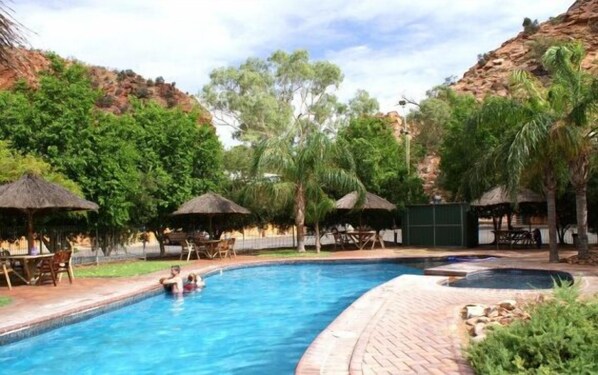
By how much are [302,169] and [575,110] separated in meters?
9.75

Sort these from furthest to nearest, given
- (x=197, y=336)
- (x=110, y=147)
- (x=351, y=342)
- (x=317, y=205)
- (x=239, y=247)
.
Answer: (x=239, y=247) < (x=317, y=205) < (x=110, y=147) < (x=197, y=336) < (x=351, y=342)

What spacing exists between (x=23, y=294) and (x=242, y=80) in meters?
34.8

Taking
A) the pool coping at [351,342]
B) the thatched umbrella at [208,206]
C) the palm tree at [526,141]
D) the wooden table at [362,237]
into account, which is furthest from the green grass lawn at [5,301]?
the wooden table at [362,237]

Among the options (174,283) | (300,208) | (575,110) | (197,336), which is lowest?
(197,336)

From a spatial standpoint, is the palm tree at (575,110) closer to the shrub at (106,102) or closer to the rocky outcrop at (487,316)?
the rocky outcrop at (487,316)

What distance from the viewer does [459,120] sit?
23.6 m

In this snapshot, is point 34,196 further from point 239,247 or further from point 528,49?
point 528,49

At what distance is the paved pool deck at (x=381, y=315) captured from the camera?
5.16 metres

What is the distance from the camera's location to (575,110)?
12852 mm

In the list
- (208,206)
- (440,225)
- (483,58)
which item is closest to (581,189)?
(440,225)

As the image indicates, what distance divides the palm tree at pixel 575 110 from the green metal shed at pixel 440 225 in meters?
8.01

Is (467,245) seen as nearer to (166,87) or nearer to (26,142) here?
(26,142)

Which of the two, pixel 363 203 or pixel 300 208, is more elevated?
pixel 363 203

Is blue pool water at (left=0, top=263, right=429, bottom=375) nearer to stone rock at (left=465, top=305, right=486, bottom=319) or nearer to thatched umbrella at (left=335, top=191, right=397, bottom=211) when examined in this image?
stone rock at (left=465, top=305, right=486, bottom=319)
